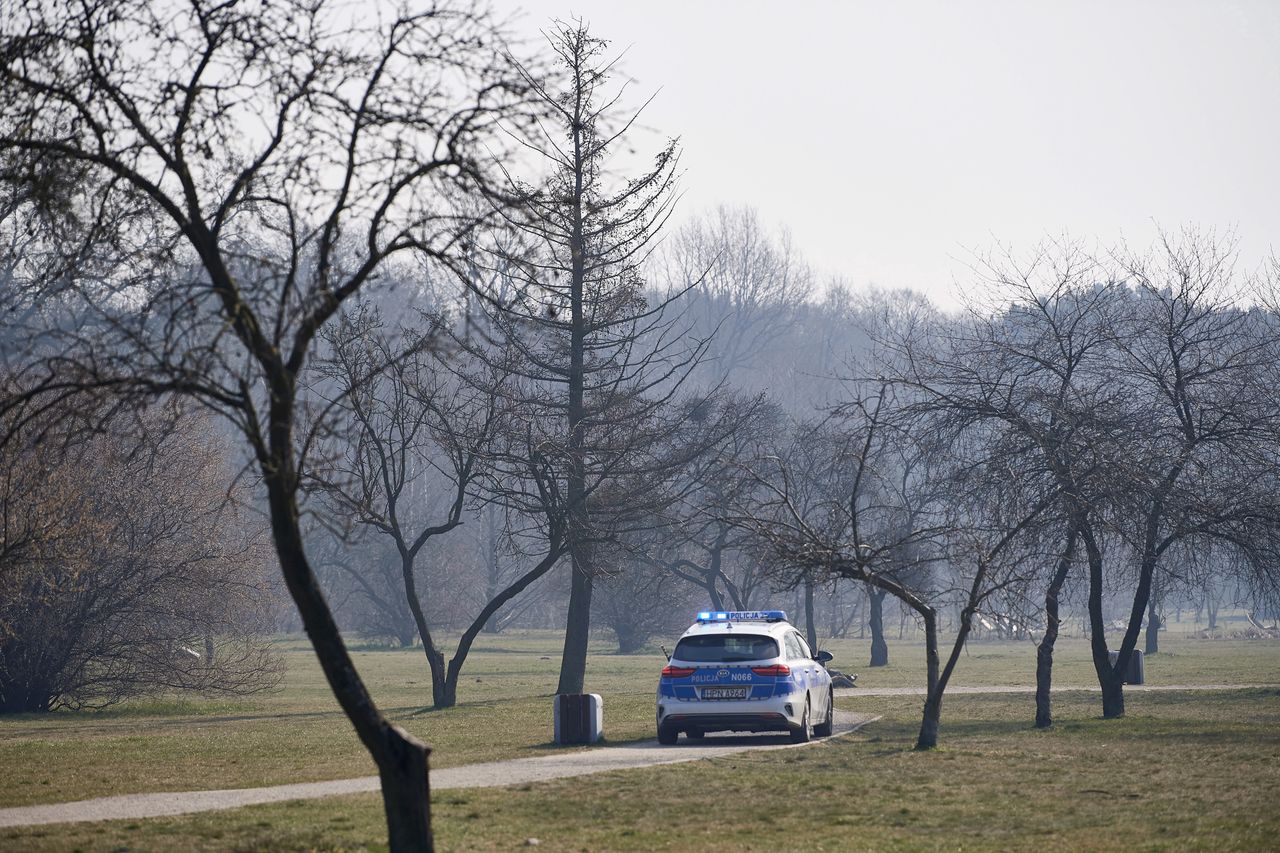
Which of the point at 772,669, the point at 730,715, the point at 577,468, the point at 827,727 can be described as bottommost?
the point at 827,727

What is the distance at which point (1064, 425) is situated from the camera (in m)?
21.8

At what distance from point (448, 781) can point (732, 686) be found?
4934 mm

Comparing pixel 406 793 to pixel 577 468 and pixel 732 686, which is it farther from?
pixel 577 468

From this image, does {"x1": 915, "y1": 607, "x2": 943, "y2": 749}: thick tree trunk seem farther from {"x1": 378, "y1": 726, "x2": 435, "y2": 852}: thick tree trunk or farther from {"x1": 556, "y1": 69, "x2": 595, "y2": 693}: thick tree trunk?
{"x1": 556, "y1": 69, "x2": 595, "y2": 693}: thick tree trunk

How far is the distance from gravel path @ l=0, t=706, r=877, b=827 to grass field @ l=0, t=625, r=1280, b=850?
1.92 feet

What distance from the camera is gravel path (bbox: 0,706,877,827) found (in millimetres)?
12023

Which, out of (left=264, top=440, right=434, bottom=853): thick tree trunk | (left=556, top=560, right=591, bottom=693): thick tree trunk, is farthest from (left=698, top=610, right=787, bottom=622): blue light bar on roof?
(left=556, top=560, right=591, bottom=693): thick tree trunk

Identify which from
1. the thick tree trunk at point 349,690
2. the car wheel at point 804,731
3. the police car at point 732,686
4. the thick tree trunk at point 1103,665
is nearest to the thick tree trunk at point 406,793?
the thick tree trunk at point 349,690

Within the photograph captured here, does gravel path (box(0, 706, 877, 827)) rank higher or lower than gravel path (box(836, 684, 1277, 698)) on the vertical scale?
higher

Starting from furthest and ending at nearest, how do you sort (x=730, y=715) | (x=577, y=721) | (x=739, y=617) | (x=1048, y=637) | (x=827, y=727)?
(x=1048, y=637)
(x=827, y=727)
(x=739, y=617)
(x=577, y=721)
(x=730, y=715)

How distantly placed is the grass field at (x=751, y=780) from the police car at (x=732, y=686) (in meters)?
0.90

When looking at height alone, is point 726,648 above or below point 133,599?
below

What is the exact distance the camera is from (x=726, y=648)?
18609 millimetres

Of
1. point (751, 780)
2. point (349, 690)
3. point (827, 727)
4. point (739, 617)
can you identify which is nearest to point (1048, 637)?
point (827, 727)
